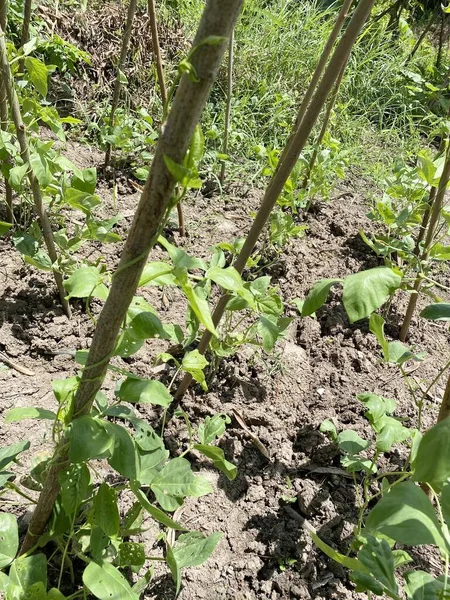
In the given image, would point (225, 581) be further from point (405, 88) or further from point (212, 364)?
point (405, 88)

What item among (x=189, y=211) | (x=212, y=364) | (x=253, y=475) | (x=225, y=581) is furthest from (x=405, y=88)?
(x=225, y=581)

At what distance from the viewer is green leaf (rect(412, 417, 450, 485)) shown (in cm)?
87

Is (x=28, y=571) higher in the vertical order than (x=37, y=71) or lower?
lower

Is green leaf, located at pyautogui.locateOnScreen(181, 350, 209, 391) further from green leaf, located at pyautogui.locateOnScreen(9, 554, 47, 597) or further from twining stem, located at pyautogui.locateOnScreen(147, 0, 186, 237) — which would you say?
twining stem, located at pyautogui.locateOnScreen(147, 0, 186, 237)

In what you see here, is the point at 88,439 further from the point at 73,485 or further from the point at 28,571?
the point at 28,571

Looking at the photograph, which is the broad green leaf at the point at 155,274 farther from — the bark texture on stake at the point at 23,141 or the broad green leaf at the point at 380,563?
the bark texture on stake at the point at 23,141

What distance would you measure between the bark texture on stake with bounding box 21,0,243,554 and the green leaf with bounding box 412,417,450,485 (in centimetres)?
53

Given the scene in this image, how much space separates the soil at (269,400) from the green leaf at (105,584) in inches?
14.3

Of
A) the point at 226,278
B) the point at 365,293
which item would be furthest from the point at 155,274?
the point at 365,293

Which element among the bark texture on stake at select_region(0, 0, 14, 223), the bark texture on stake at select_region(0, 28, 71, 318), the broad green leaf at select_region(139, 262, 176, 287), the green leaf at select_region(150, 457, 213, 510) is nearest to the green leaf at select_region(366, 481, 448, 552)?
the green leaf at select_region(150, 457, 213, 510)

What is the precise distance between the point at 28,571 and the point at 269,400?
3.44ft

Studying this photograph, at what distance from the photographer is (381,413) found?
1.54 m

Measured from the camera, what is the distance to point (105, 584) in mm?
1129

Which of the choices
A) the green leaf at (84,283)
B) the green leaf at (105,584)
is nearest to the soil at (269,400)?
the green leaf at (105,584)
